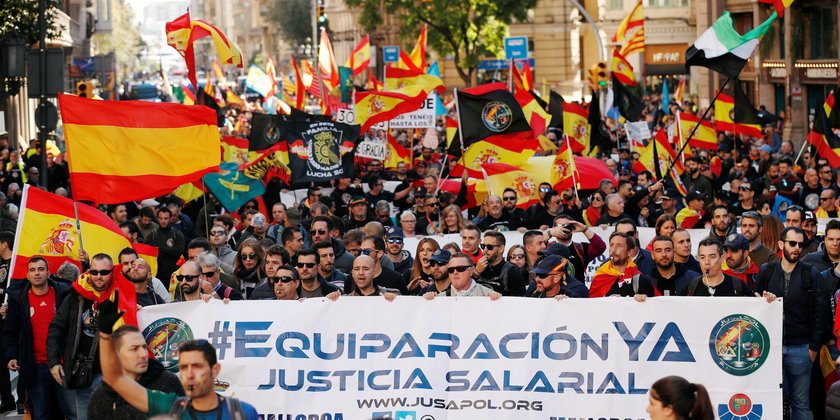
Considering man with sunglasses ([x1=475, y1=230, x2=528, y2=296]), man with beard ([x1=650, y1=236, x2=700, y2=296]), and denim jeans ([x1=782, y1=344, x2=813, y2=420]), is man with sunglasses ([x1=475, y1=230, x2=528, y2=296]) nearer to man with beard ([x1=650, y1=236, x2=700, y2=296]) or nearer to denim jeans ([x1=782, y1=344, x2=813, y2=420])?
man with beard ([x1=650, y1=236, x2=700, y2=296])

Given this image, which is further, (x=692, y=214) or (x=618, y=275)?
(x=692, y=214)

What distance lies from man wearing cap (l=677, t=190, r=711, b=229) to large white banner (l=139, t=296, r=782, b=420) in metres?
5.62

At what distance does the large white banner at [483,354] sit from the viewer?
8.35 metres

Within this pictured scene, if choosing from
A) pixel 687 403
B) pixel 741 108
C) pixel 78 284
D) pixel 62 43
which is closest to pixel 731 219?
pixel 78 284

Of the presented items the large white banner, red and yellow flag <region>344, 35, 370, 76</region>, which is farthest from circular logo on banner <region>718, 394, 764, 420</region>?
red and yellow flag <region>344, 35, 370, 76</region>

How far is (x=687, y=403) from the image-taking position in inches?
219

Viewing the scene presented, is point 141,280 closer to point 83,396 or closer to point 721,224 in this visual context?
point 83,396

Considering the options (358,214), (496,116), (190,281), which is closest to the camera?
(190,281)

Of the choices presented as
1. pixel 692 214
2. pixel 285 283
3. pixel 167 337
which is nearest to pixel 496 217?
pixel 692 214

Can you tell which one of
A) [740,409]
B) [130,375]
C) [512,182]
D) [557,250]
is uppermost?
[512,182]

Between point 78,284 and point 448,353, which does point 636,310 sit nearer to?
point 448,353

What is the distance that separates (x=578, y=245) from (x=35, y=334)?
15.3 feet

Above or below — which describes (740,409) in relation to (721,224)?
below

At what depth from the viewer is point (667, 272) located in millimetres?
9773
